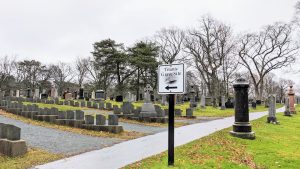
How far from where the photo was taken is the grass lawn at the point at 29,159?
7.78 m

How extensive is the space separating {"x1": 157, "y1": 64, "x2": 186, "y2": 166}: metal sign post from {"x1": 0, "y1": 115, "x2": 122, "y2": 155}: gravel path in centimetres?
380

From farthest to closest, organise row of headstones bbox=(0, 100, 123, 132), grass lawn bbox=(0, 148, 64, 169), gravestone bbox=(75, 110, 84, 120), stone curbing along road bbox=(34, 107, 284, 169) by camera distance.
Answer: gravestone bbox=(75, 110, 84, 120)
row of headstones bbox=(0, 100, 123, 132)
grass lawn bbox=(0, 148, 64, 169)
stone curbing along road bbox=(34, 107, 284, 169)

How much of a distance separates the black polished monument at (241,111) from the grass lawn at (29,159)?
6.49m

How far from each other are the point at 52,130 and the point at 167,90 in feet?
30.7

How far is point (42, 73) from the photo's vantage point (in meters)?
77.8

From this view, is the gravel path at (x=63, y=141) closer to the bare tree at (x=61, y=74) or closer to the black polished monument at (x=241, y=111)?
the black polished monument at (x=241, y=111)

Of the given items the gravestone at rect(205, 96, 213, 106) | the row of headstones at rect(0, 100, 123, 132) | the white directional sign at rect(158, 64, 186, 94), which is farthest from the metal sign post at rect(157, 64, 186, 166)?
the gravestone at rect(205, 96, 213, 106)

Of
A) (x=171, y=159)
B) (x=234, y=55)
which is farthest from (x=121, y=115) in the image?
(x=234, y=55)

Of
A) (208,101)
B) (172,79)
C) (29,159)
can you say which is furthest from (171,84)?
(208,101)

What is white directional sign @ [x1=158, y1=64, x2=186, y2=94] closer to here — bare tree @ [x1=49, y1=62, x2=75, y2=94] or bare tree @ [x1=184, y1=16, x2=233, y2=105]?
bare tree @ [x1=184, y1=16, x2=233, y2=105]

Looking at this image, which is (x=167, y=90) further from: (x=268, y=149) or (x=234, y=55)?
(x=234, y=55)

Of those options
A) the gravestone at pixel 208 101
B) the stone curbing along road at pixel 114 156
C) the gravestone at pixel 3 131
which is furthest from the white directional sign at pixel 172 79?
the gravestone at pixel 208 101

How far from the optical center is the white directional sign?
659 centimetres

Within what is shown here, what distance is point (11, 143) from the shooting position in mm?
8680
